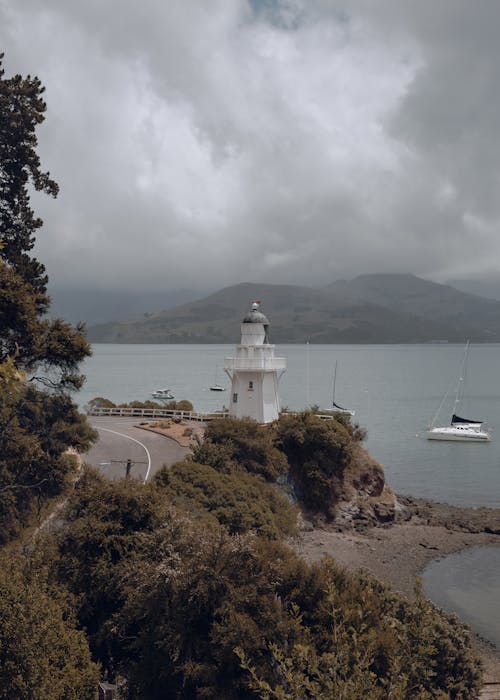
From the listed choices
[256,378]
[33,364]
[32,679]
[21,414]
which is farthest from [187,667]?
[256,378]

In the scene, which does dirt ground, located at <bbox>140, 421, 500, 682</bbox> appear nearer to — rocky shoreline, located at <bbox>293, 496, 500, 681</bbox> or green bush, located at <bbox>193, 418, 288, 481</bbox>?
rocky shoreline, located at <bbox>293, 496, 500, 681</bbox>

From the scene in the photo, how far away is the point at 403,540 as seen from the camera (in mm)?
32281

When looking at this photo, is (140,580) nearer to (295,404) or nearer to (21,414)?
(21,414)

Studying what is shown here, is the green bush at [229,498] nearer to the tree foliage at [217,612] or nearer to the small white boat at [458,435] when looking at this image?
the tree foliage at [217,612]

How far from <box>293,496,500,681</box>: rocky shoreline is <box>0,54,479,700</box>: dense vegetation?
778 cm

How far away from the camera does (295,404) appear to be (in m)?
98.0

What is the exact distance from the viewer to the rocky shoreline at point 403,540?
27719 mm

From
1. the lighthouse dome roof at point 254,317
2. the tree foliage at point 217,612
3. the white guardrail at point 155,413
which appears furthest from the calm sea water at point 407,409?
the tree foliage at point 217,612

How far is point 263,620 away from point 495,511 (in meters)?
32.1

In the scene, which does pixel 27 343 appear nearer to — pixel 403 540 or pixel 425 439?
pixel 403 540

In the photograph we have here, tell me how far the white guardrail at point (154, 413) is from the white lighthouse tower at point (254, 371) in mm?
3239

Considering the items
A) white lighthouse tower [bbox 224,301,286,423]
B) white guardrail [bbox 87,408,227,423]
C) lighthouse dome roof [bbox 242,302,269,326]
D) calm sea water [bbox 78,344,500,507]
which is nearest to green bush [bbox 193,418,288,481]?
white lighthouse tower [bbox 224,301,286,423]

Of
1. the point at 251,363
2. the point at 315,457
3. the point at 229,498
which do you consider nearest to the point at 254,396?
the point at 251,363

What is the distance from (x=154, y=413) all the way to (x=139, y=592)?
32.0 metres
